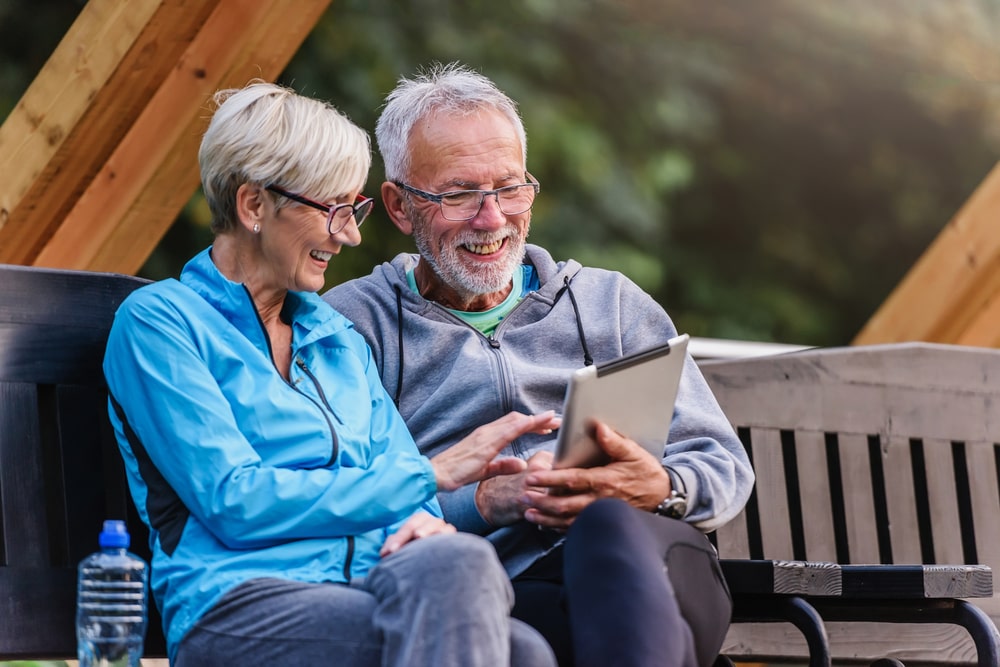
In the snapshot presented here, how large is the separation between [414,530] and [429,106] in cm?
101

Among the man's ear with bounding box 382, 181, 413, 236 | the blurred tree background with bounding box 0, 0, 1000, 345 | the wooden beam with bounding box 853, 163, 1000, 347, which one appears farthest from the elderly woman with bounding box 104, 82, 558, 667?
the blurred tree background with bounding box 0, 0, 1000, 345

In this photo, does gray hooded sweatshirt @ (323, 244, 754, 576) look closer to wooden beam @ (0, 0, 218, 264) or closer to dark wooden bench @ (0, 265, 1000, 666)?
dark wooden bench @ (0, 265, 1000, 666)

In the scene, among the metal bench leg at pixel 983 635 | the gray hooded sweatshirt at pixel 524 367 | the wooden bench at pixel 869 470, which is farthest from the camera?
the wooden bench at pixel 869 470

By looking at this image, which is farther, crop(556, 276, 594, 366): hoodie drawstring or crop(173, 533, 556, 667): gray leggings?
crop(556, 276, 594, 366): hoodie drawstring

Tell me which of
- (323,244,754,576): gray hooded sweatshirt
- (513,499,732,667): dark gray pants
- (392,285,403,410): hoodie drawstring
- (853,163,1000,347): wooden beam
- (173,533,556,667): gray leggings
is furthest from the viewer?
(853,163,1000,347): wooden beam

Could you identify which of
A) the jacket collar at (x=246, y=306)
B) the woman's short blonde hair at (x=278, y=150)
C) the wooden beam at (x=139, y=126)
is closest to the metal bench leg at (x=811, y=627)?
the jacket collar at (x=246, y=306)

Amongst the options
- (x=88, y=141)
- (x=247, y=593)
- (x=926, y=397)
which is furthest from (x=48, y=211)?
(x=926, y=397)

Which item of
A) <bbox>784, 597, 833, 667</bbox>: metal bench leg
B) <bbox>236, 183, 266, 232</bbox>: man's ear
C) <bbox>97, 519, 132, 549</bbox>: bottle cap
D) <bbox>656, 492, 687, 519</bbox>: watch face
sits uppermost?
<bbox>236, 183, 266, 232</bbox>: man's ear

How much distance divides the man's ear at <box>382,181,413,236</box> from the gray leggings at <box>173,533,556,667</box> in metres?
1.06

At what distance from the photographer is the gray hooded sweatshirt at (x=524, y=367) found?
273 centimetres

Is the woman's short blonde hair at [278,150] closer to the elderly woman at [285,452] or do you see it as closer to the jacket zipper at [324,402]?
the elderly woman at [285,452]

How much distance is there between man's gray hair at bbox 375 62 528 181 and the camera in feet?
9.87

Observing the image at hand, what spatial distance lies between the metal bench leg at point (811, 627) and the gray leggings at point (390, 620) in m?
0.62

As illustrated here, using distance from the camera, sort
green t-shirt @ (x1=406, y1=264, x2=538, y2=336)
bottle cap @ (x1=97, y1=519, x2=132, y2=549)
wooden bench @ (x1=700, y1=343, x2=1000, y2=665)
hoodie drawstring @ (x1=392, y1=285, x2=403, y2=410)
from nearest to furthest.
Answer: bottle cap @ (x1=97, y1=519, x2=132, y2=549), hoodie drawstring @ (x1=392, y1=285, x2=403, y2=410), green t-shirt @ (x1=406, y1=264, x2=538, y2=336), wooden bench @ (x1=700, y1=343, x2=1000, y2=665)
